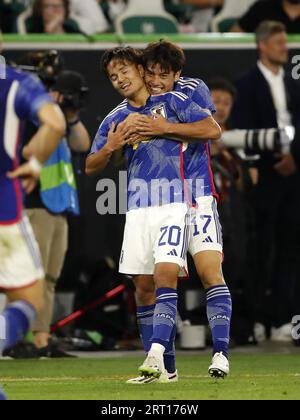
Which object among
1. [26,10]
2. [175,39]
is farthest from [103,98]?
[26,10]

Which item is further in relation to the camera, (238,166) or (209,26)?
(209,26)

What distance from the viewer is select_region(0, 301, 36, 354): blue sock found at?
6352 millimetres

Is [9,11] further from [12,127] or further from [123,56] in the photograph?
[12,127]

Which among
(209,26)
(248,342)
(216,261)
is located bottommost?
(248,342)

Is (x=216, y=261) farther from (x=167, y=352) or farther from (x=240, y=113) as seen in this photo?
(x=240, y=113)

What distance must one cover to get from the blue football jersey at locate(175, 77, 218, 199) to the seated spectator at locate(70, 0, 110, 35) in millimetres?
5866

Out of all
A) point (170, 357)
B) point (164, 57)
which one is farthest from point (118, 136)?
point (170, 357)

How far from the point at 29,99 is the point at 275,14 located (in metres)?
7.89

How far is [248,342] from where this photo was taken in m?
12.5

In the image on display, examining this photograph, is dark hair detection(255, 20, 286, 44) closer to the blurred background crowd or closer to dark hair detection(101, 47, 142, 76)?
the blurred background crowd

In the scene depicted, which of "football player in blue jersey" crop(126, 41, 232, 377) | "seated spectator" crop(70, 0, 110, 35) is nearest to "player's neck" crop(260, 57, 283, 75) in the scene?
"seated spectator" crop(70, 0, 110, 35)

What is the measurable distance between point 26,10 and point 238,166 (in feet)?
11.0

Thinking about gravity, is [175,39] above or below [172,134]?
above

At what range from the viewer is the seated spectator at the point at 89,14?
14398mm
